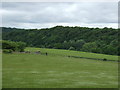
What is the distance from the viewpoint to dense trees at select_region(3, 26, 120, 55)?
3372 cm

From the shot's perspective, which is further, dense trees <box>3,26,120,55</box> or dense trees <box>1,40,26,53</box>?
dense trees <box>3,26,120,55</box>

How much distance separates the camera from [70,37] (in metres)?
43.2

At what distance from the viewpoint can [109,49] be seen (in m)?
27.6

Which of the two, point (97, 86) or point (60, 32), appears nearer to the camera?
point (97, 86)

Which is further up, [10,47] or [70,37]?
[70,37]

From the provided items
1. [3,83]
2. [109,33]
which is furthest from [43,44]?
[3,83]

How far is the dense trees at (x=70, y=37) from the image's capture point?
3372cm

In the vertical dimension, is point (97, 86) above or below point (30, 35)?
below

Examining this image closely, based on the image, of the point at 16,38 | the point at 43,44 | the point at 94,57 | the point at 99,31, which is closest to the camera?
the point at 94,57

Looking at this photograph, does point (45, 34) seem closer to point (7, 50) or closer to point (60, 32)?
point (60, 32)

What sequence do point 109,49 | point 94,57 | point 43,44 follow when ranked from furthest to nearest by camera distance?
point 43,44, point 109,49, point 94,57

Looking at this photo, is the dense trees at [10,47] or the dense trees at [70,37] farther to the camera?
the dense trees at [70,37]

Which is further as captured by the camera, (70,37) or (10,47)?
(70,37)

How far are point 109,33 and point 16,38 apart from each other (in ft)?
68.0
